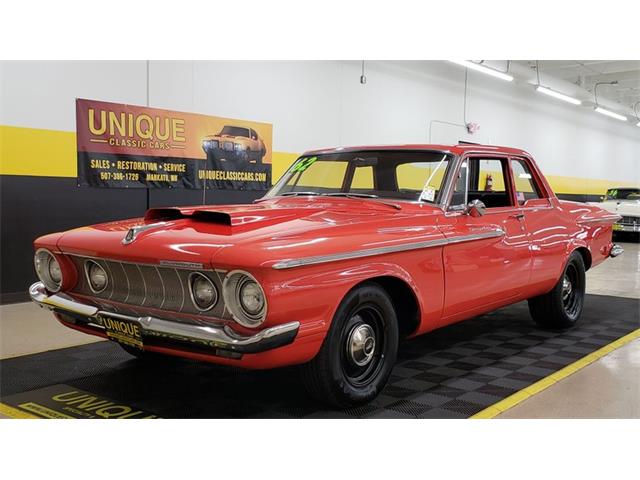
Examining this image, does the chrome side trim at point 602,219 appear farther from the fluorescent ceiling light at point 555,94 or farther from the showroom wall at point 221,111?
the fluorescent ceiling light at point 555,94

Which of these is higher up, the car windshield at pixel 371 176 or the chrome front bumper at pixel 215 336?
the car windshield at pixel 371 176

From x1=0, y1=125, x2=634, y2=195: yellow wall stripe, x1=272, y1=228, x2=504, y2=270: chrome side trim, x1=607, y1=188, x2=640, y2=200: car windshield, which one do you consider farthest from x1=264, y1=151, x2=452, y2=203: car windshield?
x1=607, y1=188, x2=640, y2=200: car windshield

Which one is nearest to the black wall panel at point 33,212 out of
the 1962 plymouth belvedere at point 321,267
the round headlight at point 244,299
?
the 1962 plymouth belvedere at point 321,267

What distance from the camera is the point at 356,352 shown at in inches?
126

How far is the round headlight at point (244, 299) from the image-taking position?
105 inches

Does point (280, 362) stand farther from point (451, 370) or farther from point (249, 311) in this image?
point (451, 370)

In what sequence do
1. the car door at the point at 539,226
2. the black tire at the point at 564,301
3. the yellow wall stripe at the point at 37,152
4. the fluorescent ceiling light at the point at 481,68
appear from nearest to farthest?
the car door at the point at 539,226
the black tire at the point at 564,301
the yellow wall stripe at the point at 37,152
the fluorescent ceiling light at the point at 481,68

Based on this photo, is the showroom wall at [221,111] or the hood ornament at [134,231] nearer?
the hood ornament at [134,231]

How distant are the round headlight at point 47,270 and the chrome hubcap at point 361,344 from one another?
5.50 feet

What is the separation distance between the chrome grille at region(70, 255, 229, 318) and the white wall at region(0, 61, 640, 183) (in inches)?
144

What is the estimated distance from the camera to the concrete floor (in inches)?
129

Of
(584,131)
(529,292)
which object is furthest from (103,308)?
(584,131)

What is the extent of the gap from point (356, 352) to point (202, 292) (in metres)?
0.88

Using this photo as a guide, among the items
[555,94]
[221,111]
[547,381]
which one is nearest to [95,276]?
[547,381]
